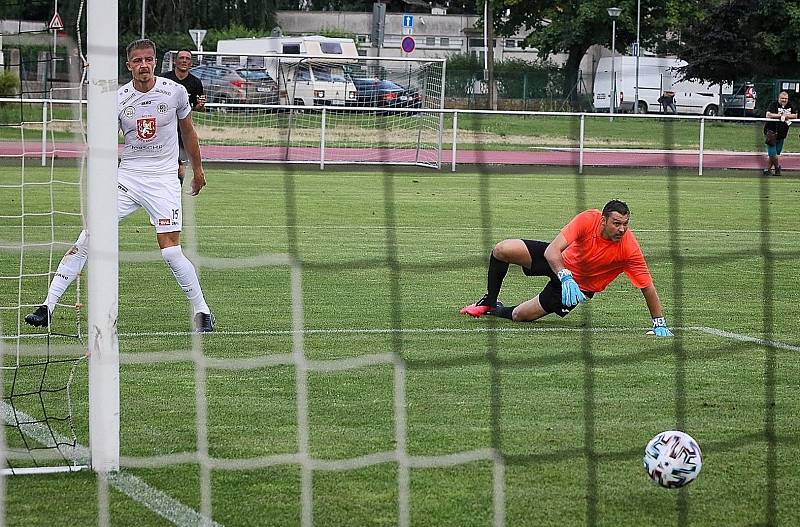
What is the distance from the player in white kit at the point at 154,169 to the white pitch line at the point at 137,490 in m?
2.18

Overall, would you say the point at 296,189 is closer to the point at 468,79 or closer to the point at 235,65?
the point at 235,65

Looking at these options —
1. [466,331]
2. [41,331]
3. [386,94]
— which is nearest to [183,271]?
[41,331]

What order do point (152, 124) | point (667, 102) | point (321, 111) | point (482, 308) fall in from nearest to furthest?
point (152, 124) → point (482, 308) → point (321, 111) → point (667, 102)

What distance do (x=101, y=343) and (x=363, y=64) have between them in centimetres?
2170

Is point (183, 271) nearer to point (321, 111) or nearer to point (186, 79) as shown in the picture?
point (186, 79)

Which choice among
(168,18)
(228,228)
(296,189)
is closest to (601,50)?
(168,18)

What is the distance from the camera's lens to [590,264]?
8078 mm

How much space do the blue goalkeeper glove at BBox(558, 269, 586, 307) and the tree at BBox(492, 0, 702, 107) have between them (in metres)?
44.1

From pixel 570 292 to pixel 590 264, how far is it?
553 mm

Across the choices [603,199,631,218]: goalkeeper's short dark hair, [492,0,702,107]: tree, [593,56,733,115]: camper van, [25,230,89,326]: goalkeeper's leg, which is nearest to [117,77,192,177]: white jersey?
[25,230,89,326]: goalkeeper's leg

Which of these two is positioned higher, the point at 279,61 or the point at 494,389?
the point at 279,61

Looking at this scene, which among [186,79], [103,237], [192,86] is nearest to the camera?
[103,237]

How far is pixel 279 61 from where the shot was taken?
26797 millimetres

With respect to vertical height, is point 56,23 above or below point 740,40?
below
